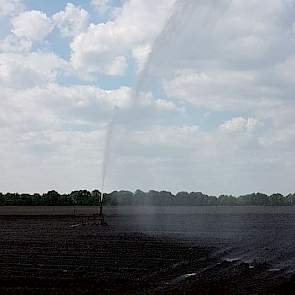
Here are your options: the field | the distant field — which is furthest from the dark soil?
the distant field

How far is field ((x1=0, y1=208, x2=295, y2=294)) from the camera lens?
16.3 m

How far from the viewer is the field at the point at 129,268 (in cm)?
1630

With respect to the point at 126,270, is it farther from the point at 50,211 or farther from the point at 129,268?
the point at 50,211

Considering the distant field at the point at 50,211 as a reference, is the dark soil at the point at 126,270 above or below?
below

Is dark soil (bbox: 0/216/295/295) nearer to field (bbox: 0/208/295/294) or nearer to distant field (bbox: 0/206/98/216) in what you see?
Answer: field (bbox: 0/208/295/294)

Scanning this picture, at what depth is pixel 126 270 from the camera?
2008 cm

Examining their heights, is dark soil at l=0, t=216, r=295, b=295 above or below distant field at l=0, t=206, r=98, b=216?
below

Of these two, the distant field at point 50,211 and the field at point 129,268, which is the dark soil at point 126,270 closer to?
the field at point 129,268

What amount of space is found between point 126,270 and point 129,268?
0.49 meters

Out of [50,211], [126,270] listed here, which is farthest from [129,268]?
[50,211]

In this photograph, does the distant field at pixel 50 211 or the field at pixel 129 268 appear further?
the distant field at pixel 50 211

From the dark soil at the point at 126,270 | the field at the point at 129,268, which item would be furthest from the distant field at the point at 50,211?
the dark soil at the point at 126,270

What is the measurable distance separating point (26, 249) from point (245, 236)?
1256cm

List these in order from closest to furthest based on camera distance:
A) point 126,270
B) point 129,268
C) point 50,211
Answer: point 126,270 → point 129,268 → point 50,211
